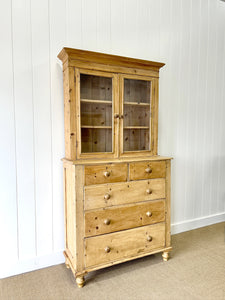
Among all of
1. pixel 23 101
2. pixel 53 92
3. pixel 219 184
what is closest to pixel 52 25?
pixel 53 92

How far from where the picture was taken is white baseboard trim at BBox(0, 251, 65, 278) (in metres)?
1.86

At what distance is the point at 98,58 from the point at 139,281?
1.87 meters

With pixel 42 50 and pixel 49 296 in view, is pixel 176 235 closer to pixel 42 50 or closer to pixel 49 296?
pixel 49 296

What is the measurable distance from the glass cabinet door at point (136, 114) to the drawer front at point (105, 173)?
211 millimetres

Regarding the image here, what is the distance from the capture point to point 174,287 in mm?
1724

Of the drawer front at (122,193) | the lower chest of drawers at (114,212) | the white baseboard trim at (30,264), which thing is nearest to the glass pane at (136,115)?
the lower chest of drawers at (114,212)

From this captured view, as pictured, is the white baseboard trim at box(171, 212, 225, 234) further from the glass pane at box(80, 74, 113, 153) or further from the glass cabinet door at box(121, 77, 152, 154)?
the glass pane at box(80, 74, 113, 153)

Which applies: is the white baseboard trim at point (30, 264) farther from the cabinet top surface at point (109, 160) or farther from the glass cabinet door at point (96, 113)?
the glass cabinet door at point (96, 113)

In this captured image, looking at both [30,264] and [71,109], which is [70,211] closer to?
[30,264]

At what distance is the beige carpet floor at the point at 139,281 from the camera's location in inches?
64.7

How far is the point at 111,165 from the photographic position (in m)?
1.81

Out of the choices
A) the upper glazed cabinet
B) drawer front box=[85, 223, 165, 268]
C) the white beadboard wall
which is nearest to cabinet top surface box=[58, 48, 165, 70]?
the upper glazed cabinet

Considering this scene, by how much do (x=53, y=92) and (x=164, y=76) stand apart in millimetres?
1319

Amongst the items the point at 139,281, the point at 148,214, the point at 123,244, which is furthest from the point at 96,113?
the point at 139,281
